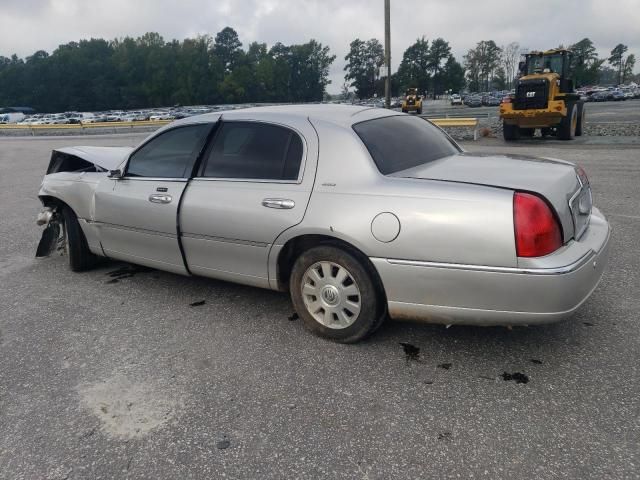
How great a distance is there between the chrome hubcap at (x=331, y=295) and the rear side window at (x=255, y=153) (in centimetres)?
66

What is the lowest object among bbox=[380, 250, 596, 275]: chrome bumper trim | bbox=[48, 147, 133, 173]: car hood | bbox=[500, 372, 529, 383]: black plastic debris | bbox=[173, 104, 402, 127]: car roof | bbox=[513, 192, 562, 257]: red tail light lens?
bbox=[500, 372, 529, 383]: black plastic debris

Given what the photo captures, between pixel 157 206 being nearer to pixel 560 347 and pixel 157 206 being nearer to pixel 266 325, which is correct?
pixel 266 325

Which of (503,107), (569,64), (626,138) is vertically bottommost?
(626,138)

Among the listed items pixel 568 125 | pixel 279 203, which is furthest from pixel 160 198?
pixel 568 125

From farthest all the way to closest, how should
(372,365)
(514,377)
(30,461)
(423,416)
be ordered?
(372,365), (514,377), (423,416), (30,461)

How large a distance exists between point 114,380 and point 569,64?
60.1 feet

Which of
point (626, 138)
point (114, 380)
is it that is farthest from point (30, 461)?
point (626, 138)

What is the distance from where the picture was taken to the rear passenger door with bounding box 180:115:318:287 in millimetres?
3396

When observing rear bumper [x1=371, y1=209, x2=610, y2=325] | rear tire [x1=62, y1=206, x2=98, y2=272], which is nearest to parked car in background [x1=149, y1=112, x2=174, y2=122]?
rear tire [x1=62, y1=206, x2=98, y2=272]

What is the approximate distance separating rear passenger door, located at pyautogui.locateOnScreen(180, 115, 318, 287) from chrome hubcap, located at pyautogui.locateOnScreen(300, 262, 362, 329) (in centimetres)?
35

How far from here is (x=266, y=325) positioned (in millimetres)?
3723

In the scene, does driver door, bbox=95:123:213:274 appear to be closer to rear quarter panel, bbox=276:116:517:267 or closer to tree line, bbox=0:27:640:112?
rear quarter panel, bbox=276:116:517:267

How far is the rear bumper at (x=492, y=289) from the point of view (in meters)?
2.68

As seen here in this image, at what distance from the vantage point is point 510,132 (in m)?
17.5
